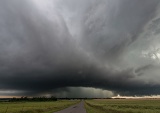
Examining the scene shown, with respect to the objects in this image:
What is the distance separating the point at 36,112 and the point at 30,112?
7.81ft

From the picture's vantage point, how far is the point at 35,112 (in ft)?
164

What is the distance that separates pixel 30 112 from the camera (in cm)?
4819

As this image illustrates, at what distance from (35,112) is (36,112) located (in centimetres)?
37

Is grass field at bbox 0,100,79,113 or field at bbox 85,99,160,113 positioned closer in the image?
field at bbox 85,99,160,113

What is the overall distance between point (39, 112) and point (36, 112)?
1472 millimetres

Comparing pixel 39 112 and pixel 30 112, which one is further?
pixel 39 112

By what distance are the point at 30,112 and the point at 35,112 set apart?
201 cm

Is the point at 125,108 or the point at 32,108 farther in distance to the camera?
the point at 32,108

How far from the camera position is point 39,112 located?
2032 inches

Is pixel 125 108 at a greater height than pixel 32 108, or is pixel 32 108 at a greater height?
pixel 32 108

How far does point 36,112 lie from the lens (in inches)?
1980

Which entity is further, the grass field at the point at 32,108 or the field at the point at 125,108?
the grass field at the point at 32,108
